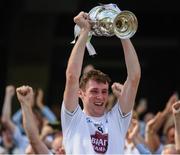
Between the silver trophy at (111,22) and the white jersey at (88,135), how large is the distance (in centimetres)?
61

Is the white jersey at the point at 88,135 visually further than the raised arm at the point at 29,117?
No

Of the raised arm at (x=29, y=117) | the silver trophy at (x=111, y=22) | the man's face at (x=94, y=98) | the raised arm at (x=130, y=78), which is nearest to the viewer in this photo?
the silver trophy at (x=111, y=22)

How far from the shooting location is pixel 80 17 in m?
6.53

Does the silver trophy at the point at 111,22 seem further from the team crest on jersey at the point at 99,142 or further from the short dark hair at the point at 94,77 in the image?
the team crest on jersey at the point at 99,142

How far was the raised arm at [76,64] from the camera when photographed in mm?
6531

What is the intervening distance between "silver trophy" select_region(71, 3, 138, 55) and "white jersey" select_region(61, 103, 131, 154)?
606mm

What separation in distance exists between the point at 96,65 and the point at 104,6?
1433 centimetres

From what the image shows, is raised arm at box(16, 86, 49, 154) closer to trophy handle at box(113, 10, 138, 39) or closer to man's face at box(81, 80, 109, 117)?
man's face at box(81, 80, 109, 117)

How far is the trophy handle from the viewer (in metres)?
6.53

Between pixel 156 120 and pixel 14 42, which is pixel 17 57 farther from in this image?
pixel 156 120

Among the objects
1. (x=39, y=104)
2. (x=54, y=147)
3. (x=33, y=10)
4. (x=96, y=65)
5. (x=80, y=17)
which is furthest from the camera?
(x=96, y=65)

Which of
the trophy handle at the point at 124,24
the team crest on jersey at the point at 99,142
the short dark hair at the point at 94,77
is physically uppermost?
the trophy handle at the point at 124,24

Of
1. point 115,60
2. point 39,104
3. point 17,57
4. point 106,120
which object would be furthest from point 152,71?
point 106,120

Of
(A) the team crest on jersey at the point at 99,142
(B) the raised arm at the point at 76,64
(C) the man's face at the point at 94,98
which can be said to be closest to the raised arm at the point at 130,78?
(C) the man's face at the point at 94,98
